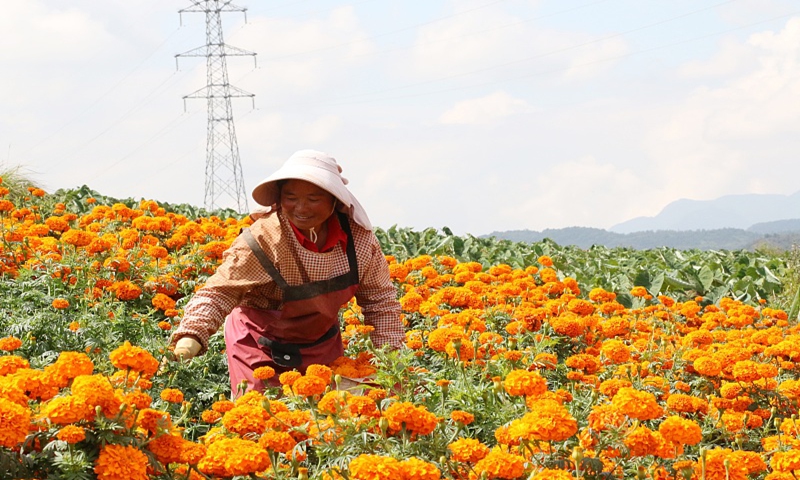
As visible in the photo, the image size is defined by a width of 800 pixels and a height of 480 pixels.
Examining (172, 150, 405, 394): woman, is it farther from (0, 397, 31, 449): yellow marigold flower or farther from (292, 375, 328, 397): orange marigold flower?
(0, 397, 31, 449): yellow marigold flower

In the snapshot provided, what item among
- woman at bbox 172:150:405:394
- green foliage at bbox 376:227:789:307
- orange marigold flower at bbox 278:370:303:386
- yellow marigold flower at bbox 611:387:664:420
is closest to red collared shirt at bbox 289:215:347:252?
woman at bbox 172:150:405:394

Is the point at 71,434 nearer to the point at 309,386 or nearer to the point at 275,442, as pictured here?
the point at 275,442

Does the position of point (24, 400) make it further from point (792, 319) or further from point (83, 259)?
point (792, 319)

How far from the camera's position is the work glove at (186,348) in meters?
4.13

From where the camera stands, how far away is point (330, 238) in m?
4.59

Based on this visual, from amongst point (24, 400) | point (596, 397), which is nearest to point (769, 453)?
point (596, 397)

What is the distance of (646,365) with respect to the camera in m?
4.16

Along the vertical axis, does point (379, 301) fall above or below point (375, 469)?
above

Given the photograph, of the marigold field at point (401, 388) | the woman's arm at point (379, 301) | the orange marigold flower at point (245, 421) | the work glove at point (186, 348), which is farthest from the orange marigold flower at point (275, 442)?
the woman's arm at point (379, 301)

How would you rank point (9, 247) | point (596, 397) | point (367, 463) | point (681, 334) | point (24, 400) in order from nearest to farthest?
1. point (367, 463)
2. point (24, 400)
3. point (596, 397)
4. point (681, 334)
5. point (9, 247)

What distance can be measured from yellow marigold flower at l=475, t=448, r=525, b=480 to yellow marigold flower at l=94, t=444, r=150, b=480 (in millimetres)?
895

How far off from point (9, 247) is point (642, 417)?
5.28m

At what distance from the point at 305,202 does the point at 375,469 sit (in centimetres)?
228

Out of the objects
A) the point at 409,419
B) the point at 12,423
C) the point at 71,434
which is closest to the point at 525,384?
the point at 409,419
